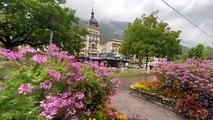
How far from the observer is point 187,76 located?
32.2 ft

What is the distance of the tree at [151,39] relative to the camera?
33.6 metres

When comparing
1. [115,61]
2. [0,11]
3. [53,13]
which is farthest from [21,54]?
[115,61]

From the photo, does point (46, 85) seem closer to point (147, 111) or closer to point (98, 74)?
point (98, 74)

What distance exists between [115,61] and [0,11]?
25513 millimetres

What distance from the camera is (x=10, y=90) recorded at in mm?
3113

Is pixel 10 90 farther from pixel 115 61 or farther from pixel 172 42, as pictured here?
pixel 115 61

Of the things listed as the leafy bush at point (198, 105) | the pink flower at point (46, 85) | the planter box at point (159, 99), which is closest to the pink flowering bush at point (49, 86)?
the pink flower at point (46, 85)

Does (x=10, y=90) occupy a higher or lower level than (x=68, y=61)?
lower

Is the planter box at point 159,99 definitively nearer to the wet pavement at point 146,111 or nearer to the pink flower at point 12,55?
the wet pavement at point 146,111

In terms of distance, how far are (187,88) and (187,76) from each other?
547 mm

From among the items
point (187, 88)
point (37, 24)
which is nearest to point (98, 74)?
point (187, 88)

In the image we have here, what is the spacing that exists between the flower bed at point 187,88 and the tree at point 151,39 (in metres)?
22.3

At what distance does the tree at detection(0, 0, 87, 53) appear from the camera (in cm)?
2275

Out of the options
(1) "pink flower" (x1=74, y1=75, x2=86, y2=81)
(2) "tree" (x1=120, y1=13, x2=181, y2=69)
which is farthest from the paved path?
(2) "tree" (x1=120, y1=13, x2=181, y2=69)
